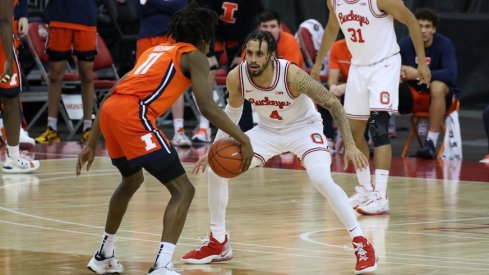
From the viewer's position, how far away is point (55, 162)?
13.3 metres

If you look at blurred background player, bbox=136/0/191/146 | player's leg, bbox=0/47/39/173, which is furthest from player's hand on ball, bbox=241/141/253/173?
blurred background player, bbox=136/0/191/146

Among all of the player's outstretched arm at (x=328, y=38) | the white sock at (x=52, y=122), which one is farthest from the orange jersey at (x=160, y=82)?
the white sock at (x=52, y=122)

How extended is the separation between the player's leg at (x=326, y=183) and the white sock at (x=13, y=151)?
14.7 ft

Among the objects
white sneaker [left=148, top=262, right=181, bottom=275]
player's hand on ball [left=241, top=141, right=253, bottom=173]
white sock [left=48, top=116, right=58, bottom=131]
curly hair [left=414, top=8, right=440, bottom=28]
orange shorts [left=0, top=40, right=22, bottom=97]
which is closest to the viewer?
white sneaker [left=148, top=262, right=181, bottom=275]

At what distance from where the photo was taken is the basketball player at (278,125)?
7.72 meters

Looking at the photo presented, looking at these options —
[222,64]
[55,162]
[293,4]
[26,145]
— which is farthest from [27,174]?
[293,4]

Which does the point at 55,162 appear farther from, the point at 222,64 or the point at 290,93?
the point at 290,93

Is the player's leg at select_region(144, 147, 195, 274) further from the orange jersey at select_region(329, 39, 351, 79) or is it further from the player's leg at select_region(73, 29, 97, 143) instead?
the player's leg at select_region(73, 29, 97, 143)

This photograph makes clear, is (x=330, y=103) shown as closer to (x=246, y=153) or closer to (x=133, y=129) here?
(x=246, y=153)

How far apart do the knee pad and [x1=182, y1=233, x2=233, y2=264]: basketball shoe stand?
277 cm

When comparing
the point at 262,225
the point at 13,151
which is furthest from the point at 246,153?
the point at 13,151

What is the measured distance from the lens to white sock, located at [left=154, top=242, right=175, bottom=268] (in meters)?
7.00

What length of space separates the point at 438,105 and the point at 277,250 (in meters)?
6.02

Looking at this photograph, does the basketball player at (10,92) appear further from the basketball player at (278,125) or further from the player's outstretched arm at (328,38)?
the basketball player at (278,125)
